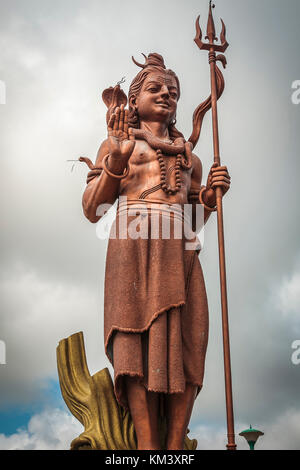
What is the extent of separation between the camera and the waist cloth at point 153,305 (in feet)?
23.5

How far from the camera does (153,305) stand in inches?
288

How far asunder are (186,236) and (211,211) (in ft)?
2.02

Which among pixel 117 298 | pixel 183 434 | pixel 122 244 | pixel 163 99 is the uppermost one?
pixel 163 99

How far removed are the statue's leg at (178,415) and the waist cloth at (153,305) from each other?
19cm

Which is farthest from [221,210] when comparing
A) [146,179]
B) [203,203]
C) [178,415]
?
[178,415]

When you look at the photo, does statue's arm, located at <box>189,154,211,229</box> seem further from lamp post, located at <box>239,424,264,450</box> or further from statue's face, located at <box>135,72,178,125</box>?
lamp post, located at <box>239,424,264,450</box>

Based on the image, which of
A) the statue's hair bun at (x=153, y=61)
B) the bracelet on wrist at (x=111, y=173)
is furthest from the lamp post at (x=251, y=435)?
the statue's hair bun at (x=153, y=61)

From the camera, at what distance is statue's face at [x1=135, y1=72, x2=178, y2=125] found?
27.8ft

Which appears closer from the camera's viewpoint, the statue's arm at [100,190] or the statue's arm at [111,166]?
the statue's arm at [111,166]

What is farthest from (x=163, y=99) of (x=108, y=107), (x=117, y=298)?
(x=117, y=298)

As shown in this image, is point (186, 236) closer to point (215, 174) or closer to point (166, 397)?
point (215, 174)

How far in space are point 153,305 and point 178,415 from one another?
122cm

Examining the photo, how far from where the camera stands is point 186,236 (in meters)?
7.97

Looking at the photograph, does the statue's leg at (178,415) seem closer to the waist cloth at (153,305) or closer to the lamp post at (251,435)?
the waist cloth at (153,305)
